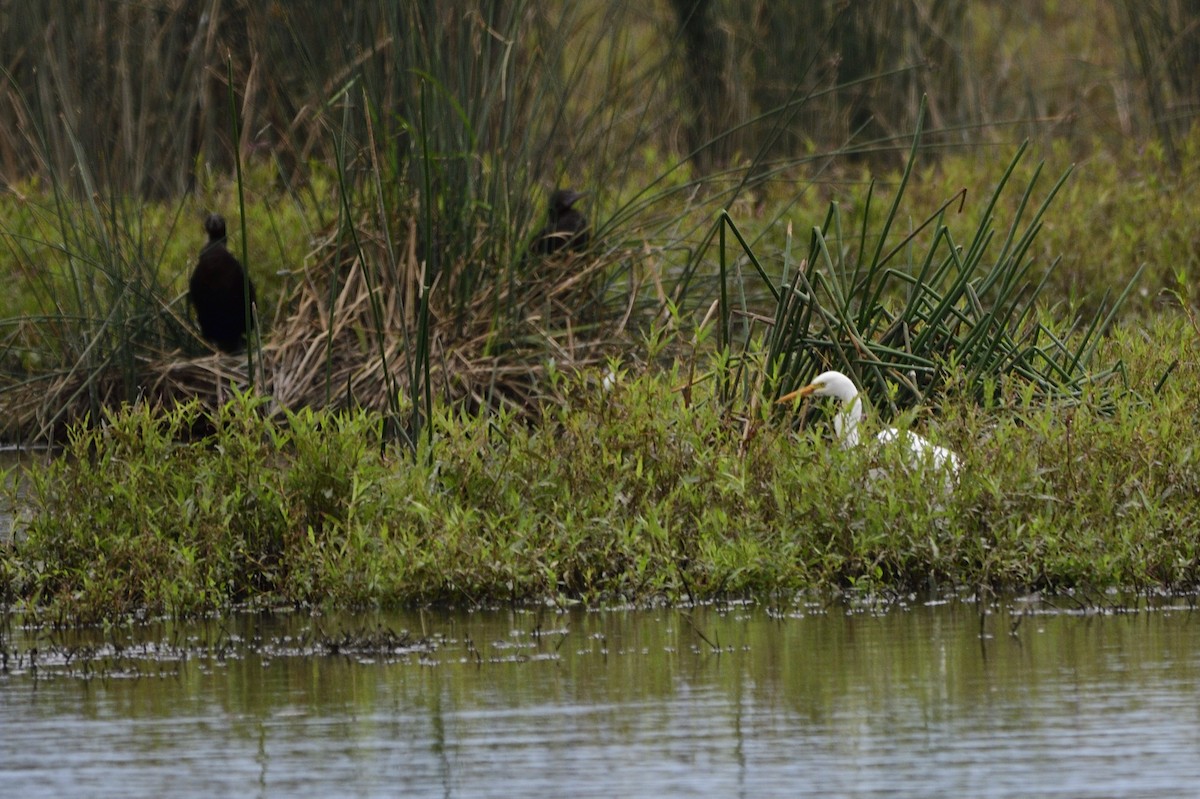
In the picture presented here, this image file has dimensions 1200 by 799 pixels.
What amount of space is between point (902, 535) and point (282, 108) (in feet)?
18.1

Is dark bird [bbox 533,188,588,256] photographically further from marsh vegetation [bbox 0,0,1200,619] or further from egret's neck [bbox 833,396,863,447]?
egret's neck [bbox 833,396,863,447]

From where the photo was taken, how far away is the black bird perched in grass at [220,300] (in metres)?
10.1

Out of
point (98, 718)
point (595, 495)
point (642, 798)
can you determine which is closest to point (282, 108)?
point (595, 495)

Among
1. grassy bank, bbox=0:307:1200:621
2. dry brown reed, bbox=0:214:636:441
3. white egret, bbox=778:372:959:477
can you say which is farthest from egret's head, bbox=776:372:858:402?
dry brown reed, bbox=0:214:636:441

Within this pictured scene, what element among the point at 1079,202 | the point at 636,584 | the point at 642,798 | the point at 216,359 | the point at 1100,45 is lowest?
the point at 642,798

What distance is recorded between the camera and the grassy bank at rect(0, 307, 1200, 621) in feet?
19.5

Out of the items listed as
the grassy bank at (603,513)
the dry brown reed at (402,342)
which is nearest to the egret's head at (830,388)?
the grassy bank at (603,513)

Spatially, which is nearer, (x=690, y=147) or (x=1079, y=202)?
(x=1079, y=202)

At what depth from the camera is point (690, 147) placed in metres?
14.7

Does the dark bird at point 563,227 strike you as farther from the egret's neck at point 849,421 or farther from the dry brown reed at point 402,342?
the egret's neck at point 849,421

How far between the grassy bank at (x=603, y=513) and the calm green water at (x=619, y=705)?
18 centimetres

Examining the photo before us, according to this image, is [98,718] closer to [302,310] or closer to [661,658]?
[661,658]

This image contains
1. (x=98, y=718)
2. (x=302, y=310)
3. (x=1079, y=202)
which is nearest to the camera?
(x=98, y=718)

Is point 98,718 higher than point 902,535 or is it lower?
lower
